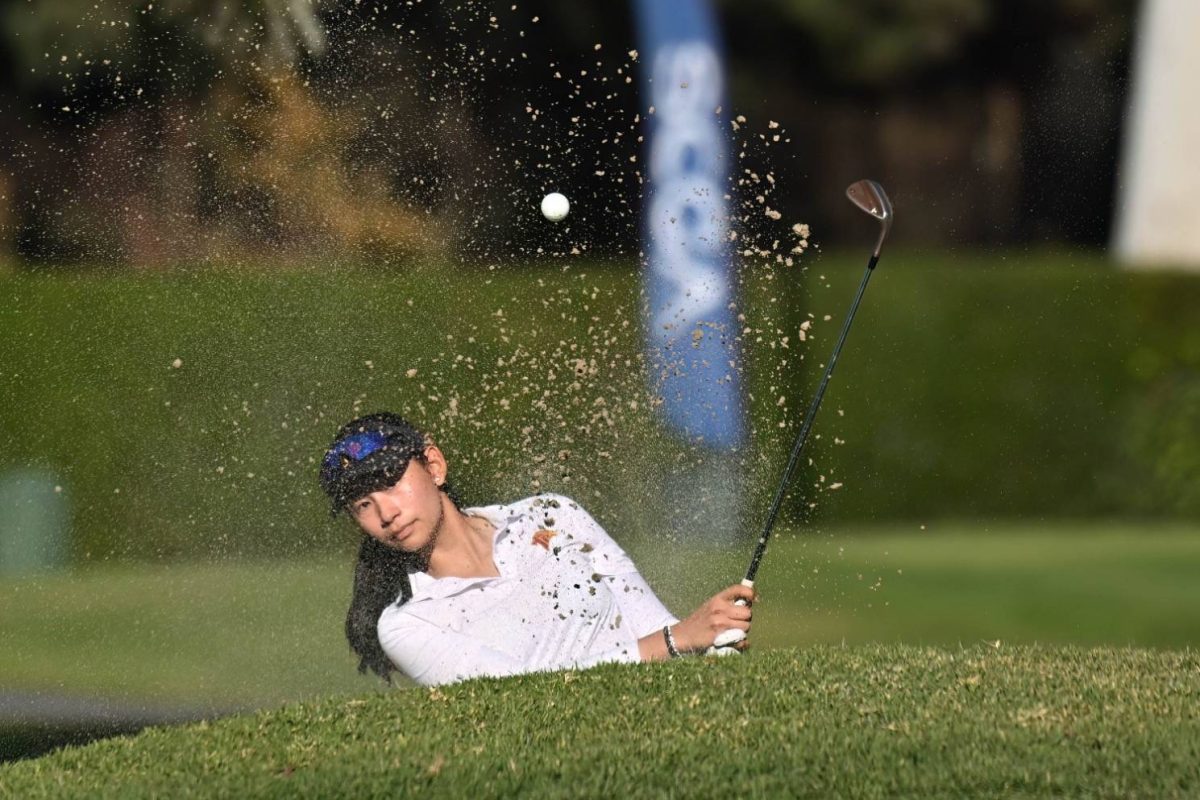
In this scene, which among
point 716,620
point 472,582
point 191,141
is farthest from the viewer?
point 191,141

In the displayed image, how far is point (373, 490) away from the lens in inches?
245

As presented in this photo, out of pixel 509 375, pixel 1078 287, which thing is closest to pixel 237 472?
pixel 509 375

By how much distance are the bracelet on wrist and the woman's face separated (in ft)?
2.57

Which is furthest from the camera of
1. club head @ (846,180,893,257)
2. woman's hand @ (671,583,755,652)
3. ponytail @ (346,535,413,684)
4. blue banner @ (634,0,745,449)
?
blue banner @ (634,0,745,449)

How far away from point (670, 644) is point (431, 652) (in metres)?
0.74

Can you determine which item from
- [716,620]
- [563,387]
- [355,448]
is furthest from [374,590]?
[563,387]

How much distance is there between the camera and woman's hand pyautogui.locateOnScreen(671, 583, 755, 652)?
19.7 feet

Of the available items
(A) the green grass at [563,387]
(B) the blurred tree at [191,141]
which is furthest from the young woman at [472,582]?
(B) the blurred tree at [191,141]

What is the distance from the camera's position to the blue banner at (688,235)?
10812 millimetres

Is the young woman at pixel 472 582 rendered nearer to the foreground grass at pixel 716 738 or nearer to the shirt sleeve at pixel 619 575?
the shirt sleeve at pixel 619 575

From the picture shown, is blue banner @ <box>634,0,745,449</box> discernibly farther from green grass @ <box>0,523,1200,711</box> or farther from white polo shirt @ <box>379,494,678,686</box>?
white polo shirt @ <box>379,494,678,686</box>

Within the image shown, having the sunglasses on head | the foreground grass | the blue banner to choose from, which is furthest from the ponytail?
the blue banner

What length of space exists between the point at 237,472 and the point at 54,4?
11.2m

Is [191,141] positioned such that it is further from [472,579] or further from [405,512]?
[472,579]
